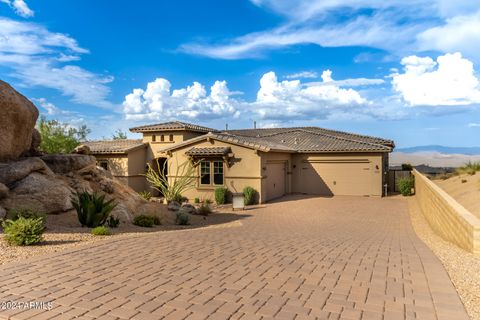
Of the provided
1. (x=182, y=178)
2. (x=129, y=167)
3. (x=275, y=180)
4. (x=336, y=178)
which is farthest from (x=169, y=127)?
(x=336, y=178)

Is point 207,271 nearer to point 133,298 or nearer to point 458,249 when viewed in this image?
point 133,298

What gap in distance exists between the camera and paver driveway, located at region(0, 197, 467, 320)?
4.76m

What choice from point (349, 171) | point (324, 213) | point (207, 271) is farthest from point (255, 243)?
point (349, 171)

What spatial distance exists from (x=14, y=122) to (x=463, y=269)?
14.7 m

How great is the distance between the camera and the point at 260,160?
862 inches

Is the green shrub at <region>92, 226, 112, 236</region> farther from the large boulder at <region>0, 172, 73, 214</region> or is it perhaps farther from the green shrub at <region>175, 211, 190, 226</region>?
the green shrub at <region>175, 211, 190, 226</region>

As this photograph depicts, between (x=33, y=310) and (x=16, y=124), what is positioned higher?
(x=16, y=124)

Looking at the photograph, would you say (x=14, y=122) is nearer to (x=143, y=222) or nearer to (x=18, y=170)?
(x=18, y=170)

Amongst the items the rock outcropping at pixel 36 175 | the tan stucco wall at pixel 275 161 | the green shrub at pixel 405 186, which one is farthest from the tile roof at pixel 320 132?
the rock outcropping at pixel 36 175

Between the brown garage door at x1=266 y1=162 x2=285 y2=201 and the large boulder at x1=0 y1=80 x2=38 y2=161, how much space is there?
43.7 feet

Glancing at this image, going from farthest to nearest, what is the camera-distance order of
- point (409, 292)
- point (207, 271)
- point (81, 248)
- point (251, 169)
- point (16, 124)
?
1. point (251, 169)
2. point (16, 124)
3. point (81, 248)
4. point (207, 271)
5. point (409, 292)

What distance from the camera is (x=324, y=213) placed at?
Result: 18047 mm

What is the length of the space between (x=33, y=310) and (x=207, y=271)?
2696mm

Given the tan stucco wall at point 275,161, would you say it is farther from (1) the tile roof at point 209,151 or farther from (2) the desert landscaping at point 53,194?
(2) the desert landscaping at point 53,194
